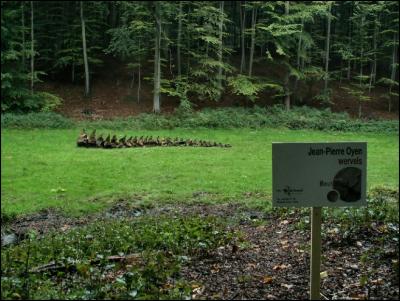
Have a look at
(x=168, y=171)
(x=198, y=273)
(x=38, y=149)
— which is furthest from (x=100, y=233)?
(x=38, y=149)

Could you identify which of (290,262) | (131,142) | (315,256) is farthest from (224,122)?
(315,256)

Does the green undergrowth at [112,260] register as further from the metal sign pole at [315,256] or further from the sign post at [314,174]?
the sign post at [314,174]

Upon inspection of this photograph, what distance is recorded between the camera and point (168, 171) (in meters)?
11.3

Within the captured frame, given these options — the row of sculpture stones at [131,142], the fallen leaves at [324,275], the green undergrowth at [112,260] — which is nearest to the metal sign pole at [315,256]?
the fallen leaves at [324,275]

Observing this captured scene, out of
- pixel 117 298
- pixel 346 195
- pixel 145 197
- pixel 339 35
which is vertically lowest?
pixel 145 197

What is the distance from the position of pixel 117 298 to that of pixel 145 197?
577 cm

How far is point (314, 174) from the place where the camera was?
3740 mm

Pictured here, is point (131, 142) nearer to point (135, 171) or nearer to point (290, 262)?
point (135, 171)

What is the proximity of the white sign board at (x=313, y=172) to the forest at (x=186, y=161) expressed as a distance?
1cm

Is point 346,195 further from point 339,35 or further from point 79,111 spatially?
point 339,35

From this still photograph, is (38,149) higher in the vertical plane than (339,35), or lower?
lower

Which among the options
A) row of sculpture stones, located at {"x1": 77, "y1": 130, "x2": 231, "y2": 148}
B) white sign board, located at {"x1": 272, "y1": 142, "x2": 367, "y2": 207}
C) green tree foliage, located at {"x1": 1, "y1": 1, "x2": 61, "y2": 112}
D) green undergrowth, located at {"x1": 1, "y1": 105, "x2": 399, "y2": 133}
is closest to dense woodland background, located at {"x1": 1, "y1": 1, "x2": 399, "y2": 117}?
green tree foliage, located at {"x1": 1, "y1": 1, "x2": 61, "y2": 112}

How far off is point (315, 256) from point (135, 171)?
8.08 m

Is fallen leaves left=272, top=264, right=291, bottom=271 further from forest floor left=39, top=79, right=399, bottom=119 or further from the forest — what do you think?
forest floor left=39, top=79, right=399, bottom=119
